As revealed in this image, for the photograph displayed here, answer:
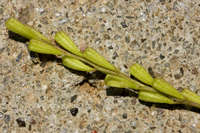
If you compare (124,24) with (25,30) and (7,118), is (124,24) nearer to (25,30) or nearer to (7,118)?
(25,30)

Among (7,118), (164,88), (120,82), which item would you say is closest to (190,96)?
(164,88)

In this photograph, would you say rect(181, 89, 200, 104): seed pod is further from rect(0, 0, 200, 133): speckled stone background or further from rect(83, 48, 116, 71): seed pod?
rect(83, 48, 116, 71): seed pod

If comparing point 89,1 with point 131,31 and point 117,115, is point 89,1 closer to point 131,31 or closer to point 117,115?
point 131,31

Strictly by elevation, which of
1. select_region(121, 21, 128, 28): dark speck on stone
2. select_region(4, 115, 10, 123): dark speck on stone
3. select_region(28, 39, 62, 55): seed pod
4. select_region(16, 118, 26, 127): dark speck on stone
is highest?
select_region(121, 21, 128, 28): dark speck on stone

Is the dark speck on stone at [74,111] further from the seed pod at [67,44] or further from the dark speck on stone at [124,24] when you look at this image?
the dark speck on stone at [124,24]

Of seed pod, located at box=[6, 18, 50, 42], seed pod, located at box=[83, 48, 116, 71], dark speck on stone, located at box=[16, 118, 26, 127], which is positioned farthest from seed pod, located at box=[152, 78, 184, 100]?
dark speck on stone, located at box=[16, 118, 26, 127]

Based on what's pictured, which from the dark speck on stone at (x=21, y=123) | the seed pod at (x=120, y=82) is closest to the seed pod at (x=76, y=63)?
the seed pod at (x=120, y=82)

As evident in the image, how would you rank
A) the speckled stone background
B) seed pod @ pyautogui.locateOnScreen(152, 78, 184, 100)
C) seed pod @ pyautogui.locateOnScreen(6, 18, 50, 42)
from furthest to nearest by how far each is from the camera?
the speckled stone background → seed pod @ pyautogui.locateOnScreen(6, 18, 50, 42) → seed pod @ pyautogui.locateOnScreen(152, 78, 184, 100)

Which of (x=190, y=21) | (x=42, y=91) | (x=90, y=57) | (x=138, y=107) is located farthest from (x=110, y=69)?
(x=190, y=21)
